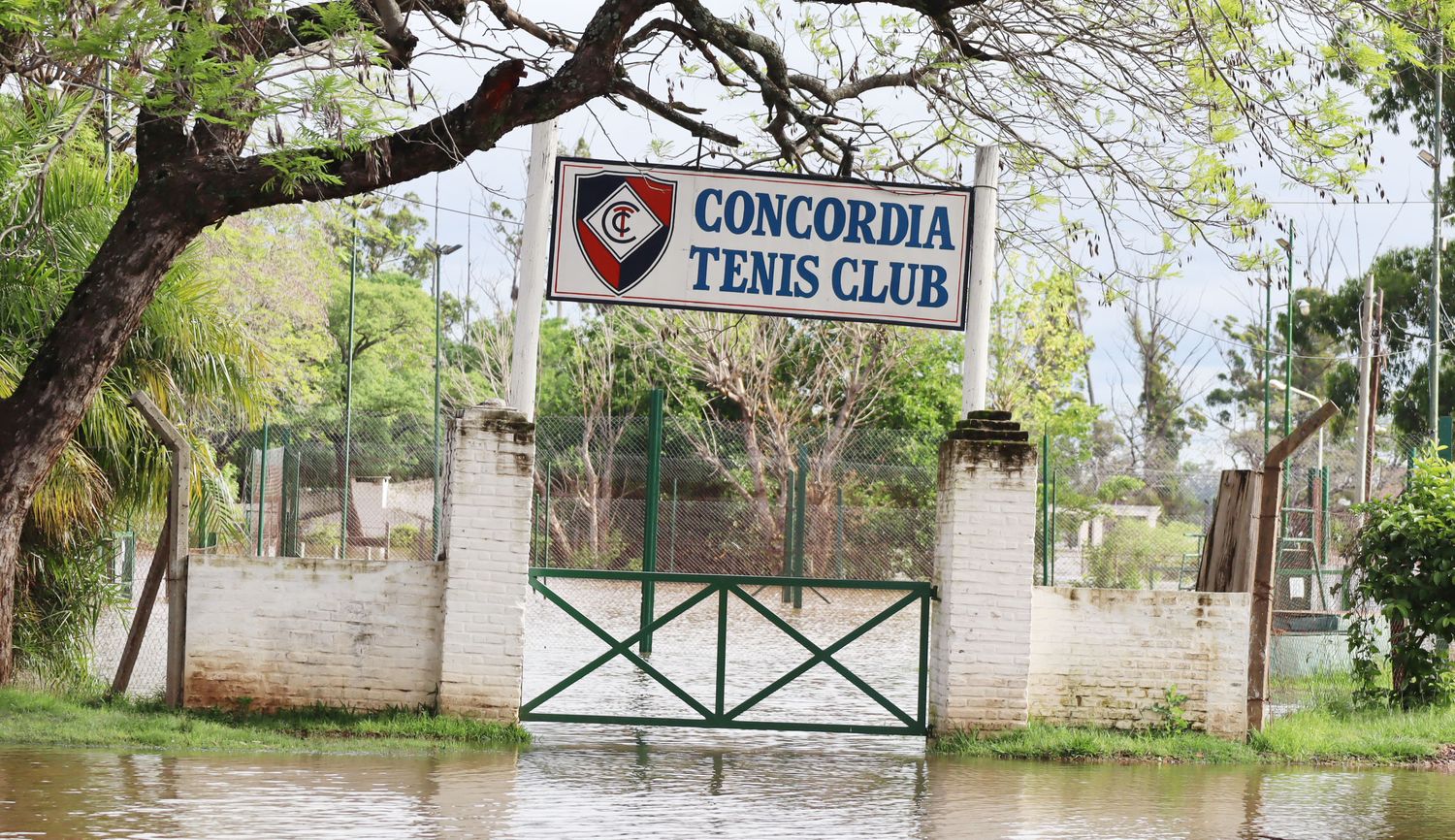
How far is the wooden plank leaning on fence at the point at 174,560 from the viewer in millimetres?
10023

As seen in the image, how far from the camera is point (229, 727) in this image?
9.54 m

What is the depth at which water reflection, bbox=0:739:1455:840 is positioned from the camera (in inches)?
286

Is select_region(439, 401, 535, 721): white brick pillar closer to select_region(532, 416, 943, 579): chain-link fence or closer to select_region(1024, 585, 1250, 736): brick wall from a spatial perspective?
select_region(1024, 585, 1250, 736): brick wall

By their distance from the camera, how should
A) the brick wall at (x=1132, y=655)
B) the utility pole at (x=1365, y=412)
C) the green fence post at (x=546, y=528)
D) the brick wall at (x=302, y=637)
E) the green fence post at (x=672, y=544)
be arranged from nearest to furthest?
the brick wall at (x=302, y=637) → the brick wall at (x=1132, y=655) → the utility pole at (x=1365, y=412) → the green fence post at (x=546, y=528) → the green fence post at (x=672, y=544)

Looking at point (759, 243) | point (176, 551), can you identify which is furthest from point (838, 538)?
point (176, 551)

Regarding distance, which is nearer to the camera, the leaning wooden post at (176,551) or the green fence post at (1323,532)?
the leaning wooden post at (176,551)

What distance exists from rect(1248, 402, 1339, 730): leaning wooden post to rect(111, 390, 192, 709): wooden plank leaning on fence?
7.45 meters

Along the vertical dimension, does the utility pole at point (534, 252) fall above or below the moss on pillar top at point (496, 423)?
above

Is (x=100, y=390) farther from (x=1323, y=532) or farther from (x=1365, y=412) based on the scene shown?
(x=1365, y=412)

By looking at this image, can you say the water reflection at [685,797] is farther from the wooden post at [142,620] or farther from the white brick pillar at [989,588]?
the wooden post at [142,620]

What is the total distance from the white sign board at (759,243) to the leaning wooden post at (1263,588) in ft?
8.08

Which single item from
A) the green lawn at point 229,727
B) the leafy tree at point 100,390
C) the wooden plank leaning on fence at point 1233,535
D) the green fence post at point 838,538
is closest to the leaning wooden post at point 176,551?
the green lawn at point 229,727

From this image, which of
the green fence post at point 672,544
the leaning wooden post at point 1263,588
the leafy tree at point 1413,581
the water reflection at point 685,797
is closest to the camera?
the water reflection at point 685,797

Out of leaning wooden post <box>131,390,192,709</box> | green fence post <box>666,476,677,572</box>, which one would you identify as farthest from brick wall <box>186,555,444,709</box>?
green fence post <box>666,476,677,572</box>
